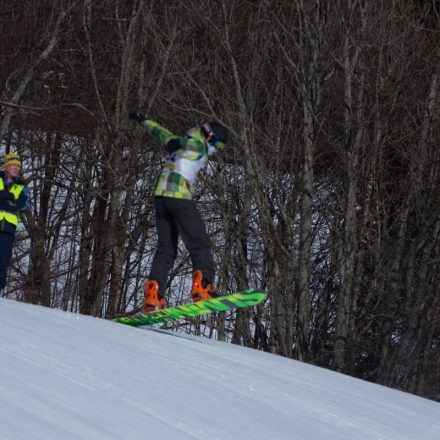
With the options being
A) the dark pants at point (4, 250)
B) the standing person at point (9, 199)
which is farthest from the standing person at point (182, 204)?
the dark pants at point (4, 250)

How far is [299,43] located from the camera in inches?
683

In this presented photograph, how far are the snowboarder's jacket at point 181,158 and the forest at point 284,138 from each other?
372 inches

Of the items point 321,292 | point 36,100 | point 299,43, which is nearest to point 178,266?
point 321,292

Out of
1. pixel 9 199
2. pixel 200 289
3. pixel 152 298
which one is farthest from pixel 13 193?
pixel 200 289

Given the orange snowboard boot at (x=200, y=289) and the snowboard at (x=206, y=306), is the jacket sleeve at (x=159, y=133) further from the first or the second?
the snowboard at (x=206, y=306)

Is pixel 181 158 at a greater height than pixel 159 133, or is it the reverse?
pixel 159 133

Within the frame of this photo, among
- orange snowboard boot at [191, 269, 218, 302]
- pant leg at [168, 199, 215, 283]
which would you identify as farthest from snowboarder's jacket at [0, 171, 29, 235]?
orange snowboard boot at [191, 269, 218, 302]

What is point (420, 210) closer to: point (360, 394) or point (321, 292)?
point (321, 292)

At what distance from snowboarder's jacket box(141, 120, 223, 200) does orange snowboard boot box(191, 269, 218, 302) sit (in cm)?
58

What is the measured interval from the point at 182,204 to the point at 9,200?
268 centimetres

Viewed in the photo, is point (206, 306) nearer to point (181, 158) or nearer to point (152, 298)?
point (152, 298)

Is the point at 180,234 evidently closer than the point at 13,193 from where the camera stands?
Yes

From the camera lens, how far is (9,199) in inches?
352

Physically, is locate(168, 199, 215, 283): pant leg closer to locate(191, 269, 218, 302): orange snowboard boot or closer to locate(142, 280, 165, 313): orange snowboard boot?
locate(191, 269, 218, 302): orange snowboard boot
